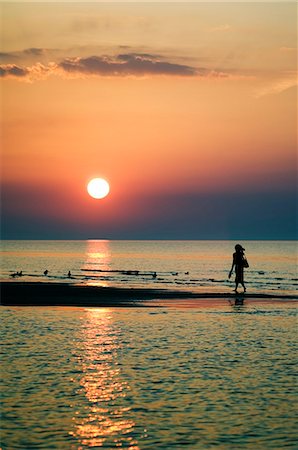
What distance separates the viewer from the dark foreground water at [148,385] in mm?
12000

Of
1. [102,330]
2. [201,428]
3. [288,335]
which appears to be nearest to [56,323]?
[102,330]

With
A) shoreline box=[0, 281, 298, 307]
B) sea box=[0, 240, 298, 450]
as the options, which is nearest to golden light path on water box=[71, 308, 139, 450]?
sea box=[0, 240, 298, 450]

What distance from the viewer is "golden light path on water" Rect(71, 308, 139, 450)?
11906mm

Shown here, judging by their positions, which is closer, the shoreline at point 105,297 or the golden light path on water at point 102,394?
the golden light path on water at point 102,394

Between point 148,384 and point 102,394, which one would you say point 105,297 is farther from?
point 102,394

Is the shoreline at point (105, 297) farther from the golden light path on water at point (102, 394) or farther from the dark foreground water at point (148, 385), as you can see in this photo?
the golden light path on water at point (102, 394)

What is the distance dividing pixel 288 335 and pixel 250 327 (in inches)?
81.6

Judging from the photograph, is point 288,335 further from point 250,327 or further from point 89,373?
point 89,373

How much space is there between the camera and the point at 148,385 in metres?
15.7

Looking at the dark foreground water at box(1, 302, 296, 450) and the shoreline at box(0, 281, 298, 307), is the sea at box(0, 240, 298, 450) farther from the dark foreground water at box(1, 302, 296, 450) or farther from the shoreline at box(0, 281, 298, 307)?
the shoreline at box(0, 281, 298, 307)

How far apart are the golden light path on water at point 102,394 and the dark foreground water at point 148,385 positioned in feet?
0.07

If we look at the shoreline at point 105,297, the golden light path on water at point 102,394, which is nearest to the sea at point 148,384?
the golden light path on water at point 102,394

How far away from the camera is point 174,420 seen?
12.9 metres

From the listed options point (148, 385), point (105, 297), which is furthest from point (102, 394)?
point (105, 297)
